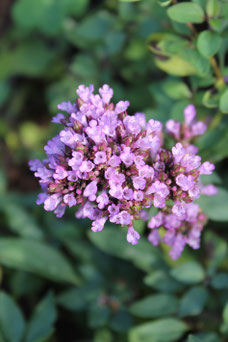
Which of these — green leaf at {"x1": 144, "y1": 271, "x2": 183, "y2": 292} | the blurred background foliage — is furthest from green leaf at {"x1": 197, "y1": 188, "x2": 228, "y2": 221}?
green leaf at {"x1": 144, "y1": 271, "x2": 183, "y2": 292}

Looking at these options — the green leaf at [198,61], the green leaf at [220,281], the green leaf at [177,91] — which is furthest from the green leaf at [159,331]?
the green leaf at [198,61]

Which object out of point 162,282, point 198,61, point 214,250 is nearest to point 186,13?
point 198,61

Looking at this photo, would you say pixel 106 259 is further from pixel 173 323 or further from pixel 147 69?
pixel 147 69

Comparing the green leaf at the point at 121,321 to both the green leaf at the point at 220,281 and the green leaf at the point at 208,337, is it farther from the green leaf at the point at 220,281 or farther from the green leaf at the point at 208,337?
the green leaf at the point at 220,281

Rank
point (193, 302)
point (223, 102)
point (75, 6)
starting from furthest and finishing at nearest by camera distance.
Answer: point (75, 6), point (193, 302), point (223, 102)

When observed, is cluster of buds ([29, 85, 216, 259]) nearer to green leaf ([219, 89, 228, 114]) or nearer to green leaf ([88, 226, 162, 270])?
green leaf ([219, 89, 228, 114])

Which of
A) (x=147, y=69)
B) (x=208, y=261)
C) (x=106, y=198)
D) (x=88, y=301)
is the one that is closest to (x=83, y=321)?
(x=88, y=301)

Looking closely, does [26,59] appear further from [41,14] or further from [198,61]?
[198,61]
